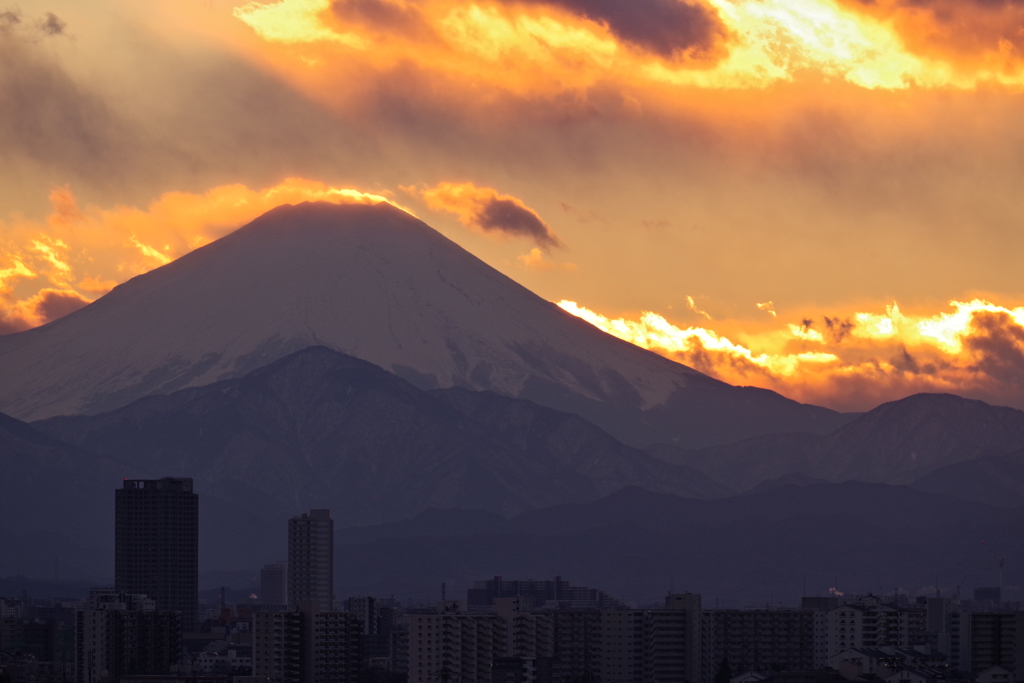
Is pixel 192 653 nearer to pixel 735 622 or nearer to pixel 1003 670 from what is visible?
pixel 735 622

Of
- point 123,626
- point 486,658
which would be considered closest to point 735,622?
point 486,658

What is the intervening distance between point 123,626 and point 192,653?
2460 centimetres

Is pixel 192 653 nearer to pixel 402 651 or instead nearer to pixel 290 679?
pixel 402 651

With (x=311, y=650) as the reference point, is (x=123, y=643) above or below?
below

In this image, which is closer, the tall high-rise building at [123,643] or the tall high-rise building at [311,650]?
the tall high-rise building at [311,650]

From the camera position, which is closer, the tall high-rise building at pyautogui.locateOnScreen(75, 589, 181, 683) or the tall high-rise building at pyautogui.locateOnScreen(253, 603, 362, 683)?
the tall high-rise building at pyautogui.locateOnScreen(253, 603, 362, 683)

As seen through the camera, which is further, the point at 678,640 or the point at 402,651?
the point at 402,651

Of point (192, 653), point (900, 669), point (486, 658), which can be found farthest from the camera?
point (192, 653)

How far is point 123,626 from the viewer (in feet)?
508

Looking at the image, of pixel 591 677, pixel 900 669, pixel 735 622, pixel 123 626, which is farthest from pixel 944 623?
pixel 123 626

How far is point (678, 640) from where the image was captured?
13825cm

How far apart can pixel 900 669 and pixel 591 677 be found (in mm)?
26094

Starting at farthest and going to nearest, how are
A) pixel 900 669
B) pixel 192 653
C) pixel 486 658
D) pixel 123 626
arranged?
pixel 192 653, pixel 123 626, pixel 486 658, pixel 900 669

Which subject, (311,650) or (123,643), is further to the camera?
(123,643)
